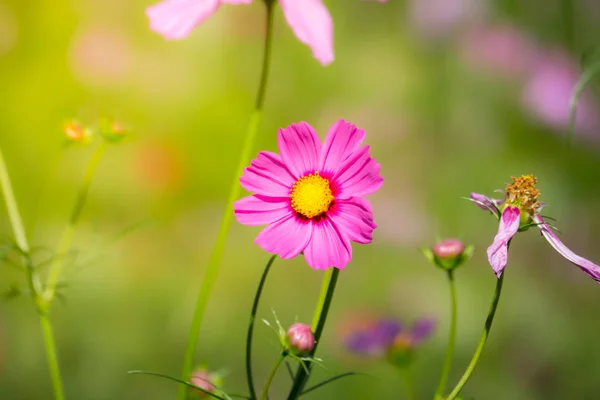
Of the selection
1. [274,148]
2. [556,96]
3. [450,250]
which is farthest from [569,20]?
[450,250]

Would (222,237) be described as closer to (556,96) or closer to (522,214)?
(522,214)

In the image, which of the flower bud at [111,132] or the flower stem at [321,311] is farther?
the flower bud at [111,132]

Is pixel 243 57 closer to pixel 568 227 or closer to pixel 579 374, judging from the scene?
pixel 568 227

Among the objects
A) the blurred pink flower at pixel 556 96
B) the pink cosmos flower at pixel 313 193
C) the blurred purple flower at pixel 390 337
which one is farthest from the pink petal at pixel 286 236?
the blurred pink flower at pixel 556 96

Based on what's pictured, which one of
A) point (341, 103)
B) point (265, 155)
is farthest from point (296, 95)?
point (265, 155)

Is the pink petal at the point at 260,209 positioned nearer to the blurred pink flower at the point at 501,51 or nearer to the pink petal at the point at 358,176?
the pink petal at the point at 358,176

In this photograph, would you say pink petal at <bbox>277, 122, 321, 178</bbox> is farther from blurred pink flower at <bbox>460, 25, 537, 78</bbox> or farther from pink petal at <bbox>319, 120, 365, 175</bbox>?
blurred pink flower at <bbox>460, 25, 537, 78</bbox>
